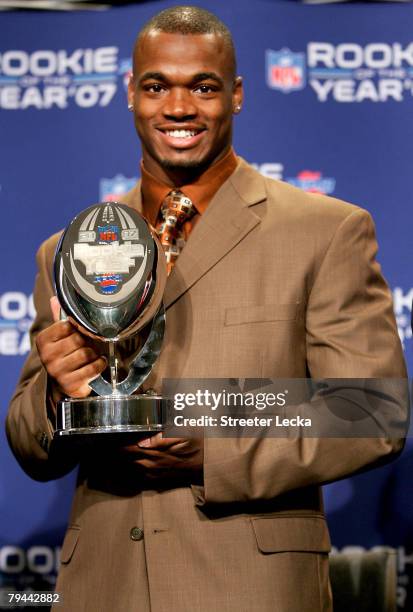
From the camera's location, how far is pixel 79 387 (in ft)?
5.89

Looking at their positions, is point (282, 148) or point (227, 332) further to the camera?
point (282, 148)

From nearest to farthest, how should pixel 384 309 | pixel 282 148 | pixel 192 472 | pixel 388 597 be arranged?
pixel 192 472
pixel 384 309
pixel 388 597
pixel 282 148

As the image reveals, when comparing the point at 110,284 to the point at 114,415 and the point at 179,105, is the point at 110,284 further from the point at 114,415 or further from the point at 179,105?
the point at 179,105

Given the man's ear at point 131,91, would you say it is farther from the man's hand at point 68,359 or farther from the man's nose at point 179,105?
the man's hand at point 68,359

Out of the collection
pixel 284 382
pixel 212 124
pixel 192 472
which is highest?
pixel 212 124

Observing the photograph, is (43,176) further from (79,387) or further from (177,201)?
(79,387)

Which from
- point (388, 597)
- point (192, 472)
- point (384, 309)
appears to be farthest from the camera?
point (388, 597)

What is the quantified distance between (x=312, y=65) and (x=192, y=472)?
1.38 metres

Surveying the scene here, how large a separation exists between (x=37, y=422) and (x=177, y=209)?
0.46 m

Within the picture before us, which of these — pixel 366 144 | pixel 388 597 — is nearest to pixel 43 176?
pixel 366 144

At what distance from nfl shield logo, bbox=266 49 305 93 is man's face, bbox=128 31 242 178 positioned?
77cm

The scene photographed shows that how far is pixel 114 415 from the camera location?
1707 mm

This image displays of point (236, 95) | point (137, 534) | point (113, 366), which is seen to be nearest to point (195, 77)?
point (236, 95)

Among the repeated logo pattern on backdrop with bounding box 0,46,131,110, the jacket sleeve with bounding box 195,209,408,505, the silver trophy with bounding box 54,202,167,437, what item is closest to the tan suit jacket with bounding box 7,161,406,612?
the jacket sleeve with bounding box 195,209,408,505
